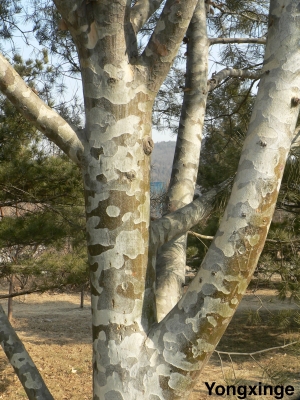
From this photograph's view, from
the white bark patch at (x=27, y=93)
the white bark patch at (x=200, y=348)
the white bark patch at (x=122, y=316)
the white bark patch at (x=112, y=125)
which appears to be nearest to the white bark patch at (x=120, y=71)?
the white bark patch at (x=112, y=125)

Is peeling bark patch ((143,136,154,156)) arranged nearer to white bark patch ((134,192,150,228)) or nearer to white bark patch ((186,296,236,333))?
white bark patch ((134,192,150,228))

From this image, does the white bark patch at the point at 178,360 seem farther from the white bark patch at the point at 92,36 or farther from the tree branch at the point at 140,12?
the tree branch at the point at 140,12

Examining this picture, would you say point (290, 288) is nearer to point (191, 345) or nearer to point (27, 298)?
point (191, 345)

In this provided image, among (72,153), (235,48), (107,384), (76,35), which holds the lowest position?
(107,384)

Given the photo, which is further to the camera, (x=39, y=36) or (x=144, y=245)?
(x=39, y=36)

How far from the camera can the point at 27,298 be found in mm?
11289

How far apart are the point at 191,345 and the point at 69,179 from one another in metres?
3.38

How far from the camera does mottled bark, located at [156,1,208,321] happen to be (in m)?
1.68


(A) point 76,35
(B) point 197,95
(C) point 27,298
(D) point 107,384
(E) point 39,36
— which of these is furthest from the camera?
(C) point 27,298

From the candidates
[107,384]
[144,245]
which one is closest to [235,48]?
[144,245]

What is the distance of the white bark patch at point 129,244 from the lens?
1.18 meters

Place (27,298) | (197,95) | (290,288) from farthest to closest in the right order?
(27,298)
(290,288)
(197,95)

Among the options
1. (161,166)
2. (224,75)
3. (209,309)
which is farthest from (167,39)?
(161,166)

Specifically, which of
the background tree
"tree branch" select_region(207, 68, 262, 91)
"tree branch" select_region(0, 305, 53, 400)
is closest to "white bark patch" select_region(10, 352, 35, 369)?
"tree branch" select_region(0, 305, 53, 400)
